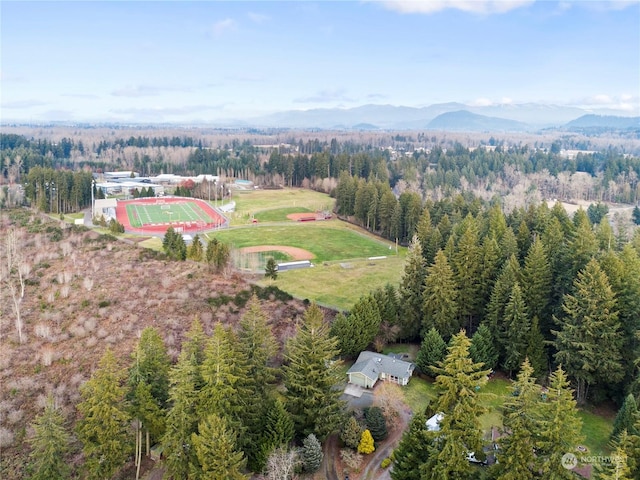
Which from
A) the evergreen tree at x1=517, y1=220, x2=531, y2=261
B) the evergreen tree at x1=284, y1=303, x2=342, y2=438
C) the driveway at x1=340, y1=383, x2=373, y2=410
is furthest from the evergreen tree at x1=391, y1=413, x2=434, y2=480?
the evergreen tree at x1=517, y1=220, x2=531, y2=261

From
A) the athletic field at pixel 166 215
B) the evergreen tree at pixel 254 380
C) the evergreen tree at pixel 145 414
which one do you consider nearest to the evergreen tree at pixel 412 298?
the evergreen tree at pixel 254 380

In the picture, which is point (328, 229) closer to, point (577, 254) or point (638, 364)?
point (577, 254)

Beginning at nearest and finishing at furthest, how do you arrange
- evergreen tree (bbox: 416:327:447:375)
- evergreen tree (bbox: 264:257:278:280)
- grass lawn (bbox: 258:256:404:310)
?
evergreen tree (bbox: 416:327:447:375) → grass lawn (bbox: 258:256:404:310) → evergreen tree (bbox: 264:257:278:280)

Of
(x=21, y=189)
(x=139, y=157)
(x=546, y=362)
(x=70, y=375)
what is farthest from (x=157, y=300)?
(x=139, y=157)

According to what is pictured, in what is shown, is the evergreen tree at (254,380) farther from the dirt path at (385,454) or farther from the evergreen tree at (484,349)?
the evergreen tree at (484,349)

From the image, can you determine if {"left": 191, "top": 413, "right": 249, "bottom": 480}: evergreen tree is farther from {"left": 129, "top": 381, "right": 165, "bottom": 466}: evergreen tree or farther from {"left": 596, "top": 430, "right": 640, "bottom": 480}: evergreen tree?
{"left": 596, "top": 430, "right": 640, "bottom": 480}: evergreen tree

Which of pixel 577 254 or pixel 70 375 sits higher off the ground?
pixel 577 254

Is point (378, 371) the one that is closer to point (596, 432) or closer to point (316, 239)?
point (596, 432)
